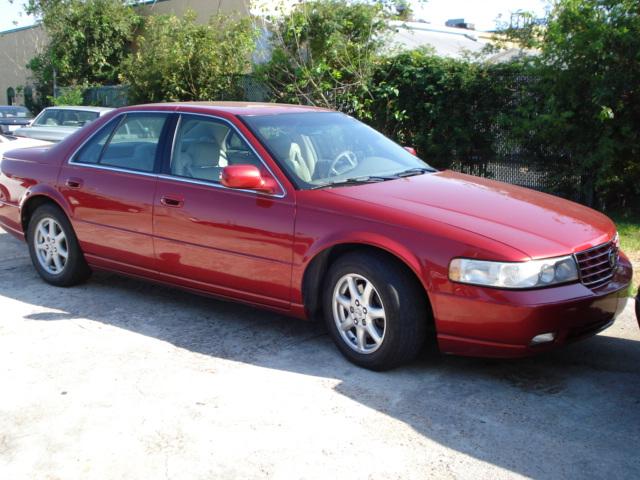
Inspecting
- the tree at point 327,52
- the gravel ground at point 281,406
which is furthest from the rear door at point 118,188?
the tree at point 327,52

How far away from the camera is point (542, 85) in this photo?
31.6 ft

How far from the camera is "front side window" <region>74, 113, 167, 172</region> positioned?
5.81 metres

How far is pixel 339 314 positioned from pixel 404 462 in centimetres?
135

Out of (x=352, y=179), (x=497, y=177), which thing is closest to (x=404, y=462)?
(x=352, y=179)

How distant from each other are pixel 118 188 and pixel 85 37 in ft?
72.7

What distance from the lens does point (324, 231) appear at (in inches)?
185

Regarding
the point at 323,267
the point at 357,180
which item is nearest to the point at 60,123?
the point at 357,180

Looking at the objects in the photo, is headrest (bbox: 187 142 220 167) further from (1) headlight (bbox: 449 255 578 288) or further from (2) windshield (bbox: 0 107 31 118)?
(2) windshield (bbox: 0 107 31 118)

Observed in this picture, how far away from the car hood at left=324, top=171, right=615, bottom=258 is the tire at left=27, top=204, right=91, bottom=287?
261 cm

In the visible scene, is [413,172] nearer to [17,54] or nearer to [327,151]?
[327,151]

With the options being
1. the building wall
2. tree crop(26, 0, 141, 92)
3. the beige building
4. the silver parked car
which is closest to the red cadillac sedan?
the silver parked car

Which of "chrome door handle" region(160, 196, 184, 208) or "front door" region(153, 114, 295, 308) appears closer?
"front door" region(153, 114, 295, 308)

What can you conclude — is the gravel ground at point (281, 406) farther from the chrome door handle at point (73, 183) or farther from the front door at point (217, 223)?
the chrome door handle at point (73, 183)

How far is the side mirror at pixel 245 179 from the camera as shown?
488 centimetres
